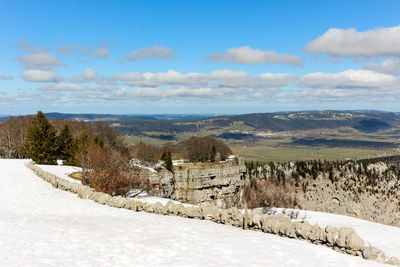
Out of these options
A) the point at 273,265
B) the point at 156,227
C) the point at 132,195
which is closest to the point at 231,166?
the point at 132,195

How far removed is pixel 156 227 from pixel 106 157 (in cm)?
2805

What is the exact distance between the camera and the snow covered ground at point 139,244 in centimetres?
1080

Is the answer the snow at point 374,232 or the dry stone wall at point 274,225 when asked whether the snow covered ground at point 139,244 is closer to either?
the dry stone wall at point 274,225

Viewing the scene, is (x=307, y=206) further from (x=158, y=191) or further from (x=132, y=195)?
(x=132, y=195)

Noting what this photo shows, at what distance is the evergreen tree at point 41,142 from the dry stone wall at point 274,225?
37.4 m

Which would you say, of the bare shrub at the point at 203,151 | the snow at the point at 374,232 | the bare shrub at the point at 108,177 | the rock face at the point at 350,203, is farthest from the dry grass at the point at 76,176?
the rock face at the point at 350,203

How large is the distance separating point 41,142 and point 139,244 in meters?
53.5

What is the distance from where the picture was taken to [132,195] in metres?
38.9

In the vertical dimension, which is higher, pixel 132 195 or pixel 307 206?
pixel 132 195

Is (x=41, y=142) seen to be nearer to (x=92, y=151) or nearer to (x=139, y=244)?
(x=92, y=151)

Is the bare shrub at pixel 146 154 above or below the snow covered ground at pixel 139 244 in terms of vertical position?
below

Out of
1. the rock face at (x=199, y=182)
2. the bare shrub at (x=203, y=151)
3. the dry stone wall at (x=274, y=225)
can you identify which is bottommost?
the rock face at (x=199, y=182)

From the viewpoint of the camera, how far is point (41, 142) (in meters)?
57.5

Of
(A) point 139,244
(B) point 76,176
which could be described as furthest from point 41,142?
(A) point 139,244
